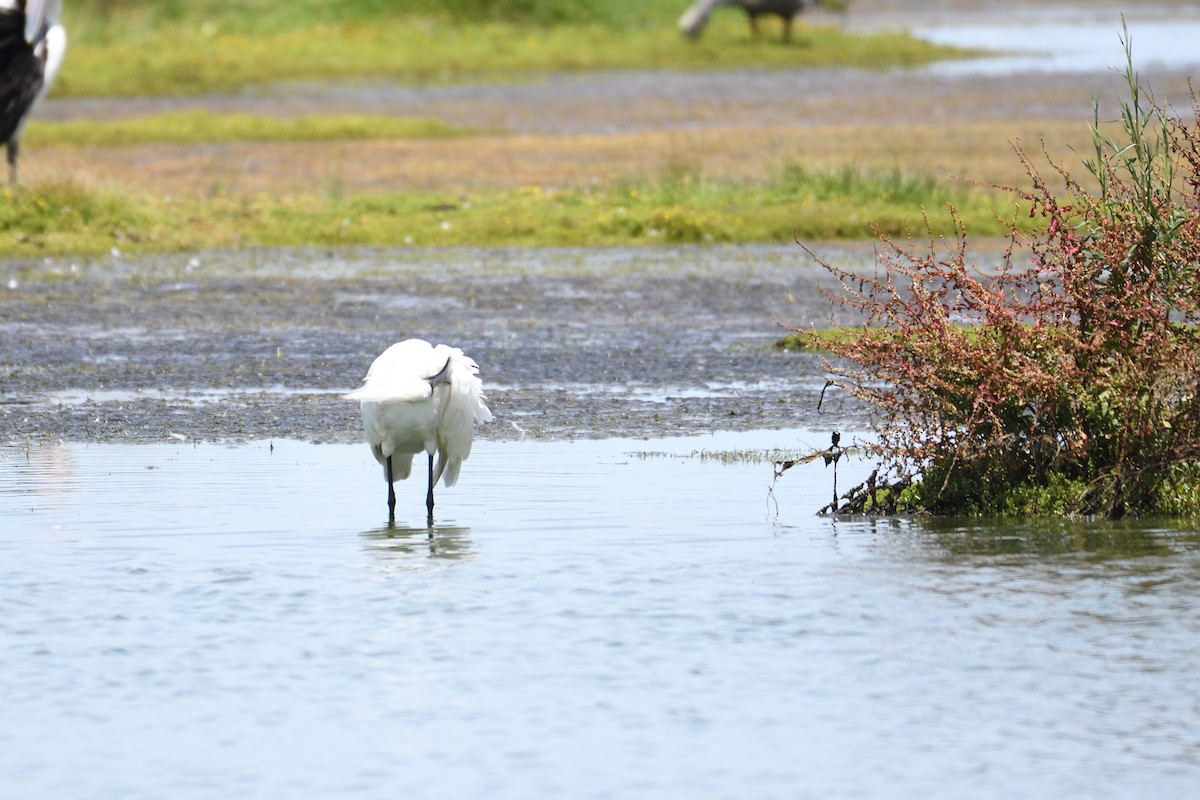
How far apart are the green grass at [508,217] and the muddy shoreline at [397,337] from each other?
1.78 ft

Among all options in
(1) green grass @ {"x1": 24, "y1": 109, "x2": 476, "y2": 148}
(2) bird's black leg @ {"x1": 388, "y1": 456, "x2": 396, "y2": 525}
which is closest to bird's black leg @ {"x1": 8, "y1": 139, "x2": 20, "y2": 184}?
(1) green grass @ {"x1": 24, "y1": 109, "x2": 476, "y2": 148}

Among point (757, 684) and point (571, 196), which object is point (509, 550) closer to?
point (757, 684)

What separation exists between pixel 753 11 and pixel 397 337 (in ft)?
110

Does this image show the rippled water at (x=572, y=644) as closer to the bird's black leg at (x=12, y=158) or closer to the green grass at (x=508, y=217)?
the green grass at (x=508, y=217)

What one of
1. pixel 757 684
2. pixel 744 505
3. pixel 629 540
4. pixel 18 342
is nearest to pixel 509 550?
pixel 629 540

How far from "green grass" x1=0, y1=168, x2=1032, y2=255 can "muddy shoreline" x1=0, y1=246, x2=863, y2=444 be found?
54cm

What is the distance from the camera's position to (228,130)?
29266 millimetres

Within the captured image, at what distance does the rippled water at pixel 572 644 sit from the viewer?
561 cm

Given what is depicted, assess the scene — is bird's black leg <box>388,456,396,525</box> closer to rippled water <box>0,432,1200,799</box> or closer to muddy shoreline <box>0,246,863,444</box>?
rippled water <box>0,432,1200,799</box>

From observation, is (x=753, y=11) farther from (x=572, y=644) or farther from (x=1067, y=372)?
(x=572, y=644)

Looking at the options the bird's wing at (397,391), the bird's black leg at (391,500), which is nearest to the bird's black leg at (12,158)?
the bird's black leg at (391,500)

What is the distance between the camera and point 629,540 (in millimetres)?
8211

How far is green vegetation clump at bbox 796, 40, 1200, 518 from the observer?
8391mm

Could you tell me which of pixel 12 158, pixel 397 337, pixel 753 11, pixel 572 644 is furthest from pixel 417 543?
pixel 753 11
